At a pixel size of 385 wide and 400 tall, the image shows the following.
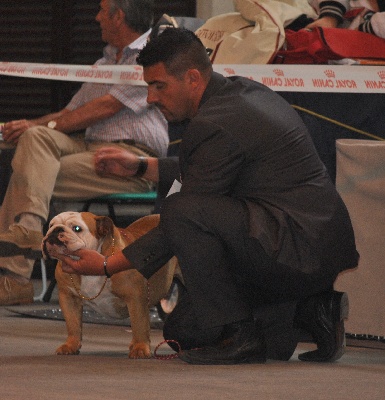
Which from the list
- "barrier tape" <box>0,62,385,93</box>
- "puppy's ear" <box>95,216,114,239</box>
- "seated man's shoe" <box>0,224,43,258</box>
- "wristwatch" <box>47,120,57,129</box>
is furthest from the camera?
"wristwatch" <box>47,120,57,129</box>

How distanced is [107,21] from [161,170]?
1984mm

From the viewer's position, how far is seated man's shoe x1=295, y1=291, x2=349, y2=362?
12.0ft

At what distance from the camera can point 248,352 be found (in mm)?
3498

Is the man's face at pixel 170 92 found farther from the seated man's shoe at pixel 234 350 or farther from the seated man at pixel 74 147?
the seated man at pixel 74 147

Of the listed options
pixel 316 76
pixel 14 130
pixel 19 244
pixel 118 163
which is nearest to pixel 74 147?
pixel 14 130

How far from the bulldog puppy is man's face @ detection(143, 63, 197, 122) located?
1.49 ft

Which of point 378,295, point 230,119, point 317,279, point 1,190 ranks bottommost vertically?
point 1,190

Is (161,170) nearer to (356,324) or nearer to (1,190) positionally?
(356,324)

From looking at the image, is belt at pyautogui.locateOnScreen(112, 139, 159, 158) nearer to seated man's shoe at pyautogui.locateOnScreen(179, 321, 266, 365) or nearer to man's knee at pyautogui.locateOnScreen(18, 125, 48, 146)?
man's knee at pyautogui.locateOnScreen(18, 125, 48, 146)

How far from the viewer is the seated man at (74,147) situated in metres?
5.51

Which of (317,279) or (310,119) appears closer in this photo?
(317,279)

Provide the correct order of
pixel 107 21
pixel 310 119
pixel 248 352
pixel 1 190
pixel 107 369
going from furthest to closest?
pixel 1 190
pixel 107 21
pixel 310 119
pixel 248 352
pixel 107 369

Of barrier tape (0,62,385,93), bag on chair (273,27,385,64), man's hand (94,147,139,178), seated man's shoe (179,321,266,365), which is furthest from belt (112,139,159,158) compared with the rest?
seated man's shoe (179,321,266,365)

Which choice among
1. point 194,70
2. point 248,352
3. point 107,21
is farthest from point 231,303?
point 107,21
